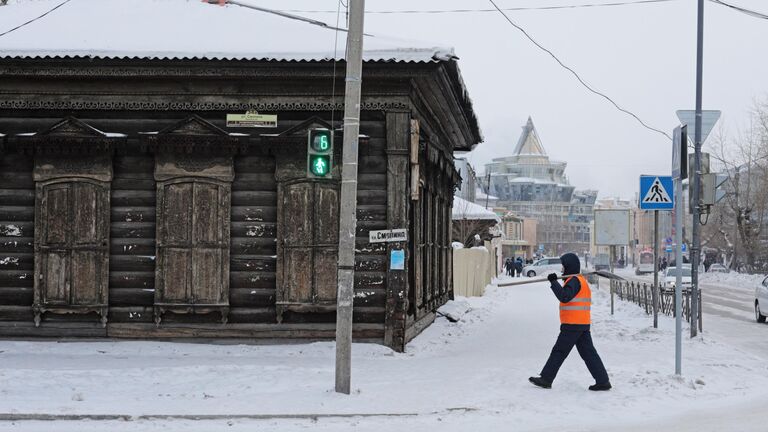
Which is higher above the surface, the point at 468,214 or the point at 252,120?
the point at 252,120

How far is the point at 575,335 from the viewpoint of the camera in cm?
1148

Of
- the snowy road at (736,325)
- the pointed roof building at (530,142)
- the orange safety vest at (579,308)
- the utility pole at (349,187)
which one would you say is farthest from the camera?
the pointed roof building at (530,142)

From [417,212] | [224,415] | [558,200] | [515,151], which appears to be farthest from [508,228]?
[224,415]

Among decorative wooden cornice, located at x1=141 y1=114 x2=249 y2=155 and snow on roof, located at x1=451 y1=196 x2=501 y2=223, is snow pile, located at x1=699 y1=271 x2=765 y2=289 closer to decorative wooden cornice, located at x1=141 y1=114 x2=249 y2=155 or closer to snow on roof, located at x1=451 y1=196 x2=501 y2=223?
snow on roof, located at x1=451 y1=196 x2=501 y2=223

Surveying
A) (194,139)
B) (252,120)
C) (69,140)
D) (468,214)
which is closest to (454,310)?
(252,120)

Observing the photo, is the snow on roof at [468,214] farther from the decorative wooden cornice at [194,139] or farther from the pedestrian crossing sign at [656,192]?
the decorative wooden cornice at [194,139]

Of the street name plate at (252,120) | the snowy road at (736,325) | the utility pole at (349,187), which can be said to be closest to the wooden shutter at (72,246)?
the street name plate at (252,120)

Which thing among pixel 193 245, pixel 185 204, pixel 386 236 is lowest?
pixel 193 245

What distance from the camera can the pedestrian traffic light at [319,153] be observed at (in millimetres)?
11016

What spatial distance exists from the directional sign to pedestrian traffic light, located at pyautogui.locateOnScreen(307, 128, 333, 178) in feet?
25.6

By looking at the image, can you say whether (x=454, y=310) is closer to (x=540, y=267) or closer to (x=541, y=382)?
(x=541, y=382)

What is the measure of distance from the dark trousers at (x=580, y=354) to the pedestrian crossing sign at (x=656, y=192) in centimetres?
610

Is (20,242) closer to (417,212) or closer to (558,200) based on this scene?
(417,212)

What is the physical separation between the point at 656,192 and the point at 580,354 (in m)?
6.68
